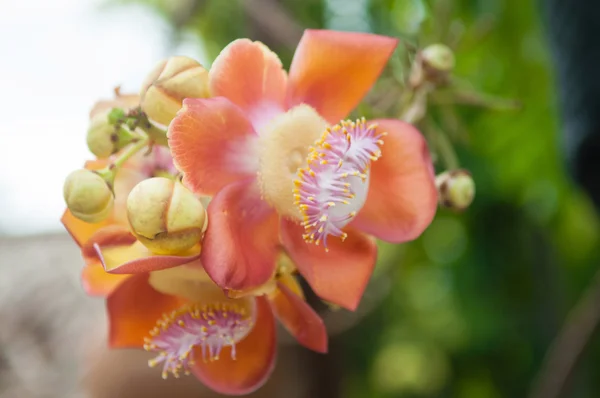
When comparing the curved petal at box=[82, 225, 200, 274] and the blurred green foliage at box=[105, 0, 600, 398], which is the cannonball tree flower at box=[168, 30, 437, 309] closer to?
the curved petal at box=[82, 225, 200, 274]

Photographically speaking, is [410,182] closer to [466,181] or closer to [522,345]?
[466,181]

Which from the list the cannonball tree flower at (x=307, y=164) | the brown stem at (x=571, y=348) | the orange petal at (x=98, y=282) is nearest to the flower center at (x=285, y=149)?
the cannonball tree flower at (x=307, y=164)

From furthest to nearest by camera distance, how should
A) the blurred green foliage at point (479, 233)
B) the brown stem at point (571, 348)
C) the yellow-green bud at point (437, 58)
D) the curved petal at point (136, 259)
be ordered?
the blurred green foliage at point (479, 233), the brown stem at point (571, 348), the yellow-green bud at point (437, 58), the curved petal at point (136, 259)

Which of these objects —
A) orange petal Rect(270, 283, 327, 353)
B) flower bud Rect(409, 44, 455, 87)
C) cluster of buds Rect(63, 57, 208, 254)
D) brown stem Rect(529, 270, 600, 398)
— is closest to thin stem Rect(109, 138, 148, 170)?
cluster of buds Rect(63, 57, 208, 254)

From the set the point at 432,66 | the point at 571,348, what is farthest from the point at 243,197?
the point at 571,348

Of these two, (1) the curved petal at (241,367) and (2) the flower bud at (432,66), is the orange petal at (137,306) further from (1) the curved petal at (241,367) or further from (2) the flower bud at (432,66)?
(2) the flower bud at (432,66)

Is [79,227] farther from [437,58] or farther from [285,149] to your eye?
[437,58]

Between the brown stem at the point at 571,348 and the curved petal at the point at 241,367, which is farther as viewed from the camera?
the brown stem at the point at 571,348
